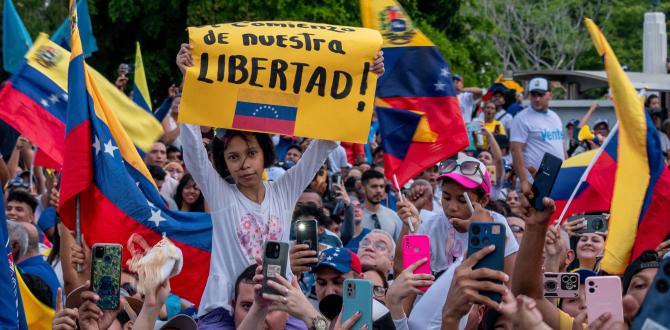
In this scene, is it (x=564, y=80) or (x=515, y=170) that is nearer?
(x=515, y=170)

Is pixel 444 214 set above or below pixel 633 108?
below

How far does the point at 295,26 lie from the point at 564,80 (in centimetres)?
2221

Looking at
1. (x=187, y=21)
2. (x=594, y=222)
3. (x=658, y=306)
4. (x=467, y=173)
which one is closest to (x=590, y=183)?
(x=594, y=222)

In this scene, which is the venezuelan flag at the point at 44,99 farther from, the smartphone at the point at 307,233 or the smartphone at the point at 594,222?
the smartphone at the point at 307,233

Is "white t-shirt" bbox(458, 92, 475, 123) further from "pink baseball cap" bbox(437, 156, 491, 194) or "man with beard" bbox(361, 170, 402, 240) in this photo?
"pink baseball cap" bbox(437, 156, 491, 194)

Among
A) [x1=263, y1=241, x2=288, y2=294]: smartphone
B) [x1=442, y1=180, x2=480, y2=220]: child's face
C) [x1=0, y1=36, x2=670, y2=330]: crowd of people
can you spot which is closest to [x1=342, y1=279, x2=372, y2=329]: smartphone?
[x1=0, y1=36, x2=670, y2=330]: crowd of people

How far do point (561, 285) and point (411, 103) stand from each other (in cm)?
302

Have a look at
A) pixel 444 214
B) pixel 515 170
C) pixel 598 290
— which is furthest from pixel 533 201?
pixel 515 170

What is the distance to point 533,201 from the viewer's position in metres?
4.74

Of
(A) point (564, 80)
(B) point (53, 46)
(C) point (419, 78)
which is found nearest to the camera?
(C) point (419, 78)

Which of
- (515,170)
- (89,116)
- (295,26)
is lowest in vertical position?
(515,170)

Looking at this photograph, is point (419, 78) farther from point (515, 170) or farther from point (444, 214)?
point (515, 170)

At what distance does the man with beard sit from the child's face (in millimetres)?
4188

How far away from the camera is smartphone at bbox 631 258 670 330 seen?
3037 mm
